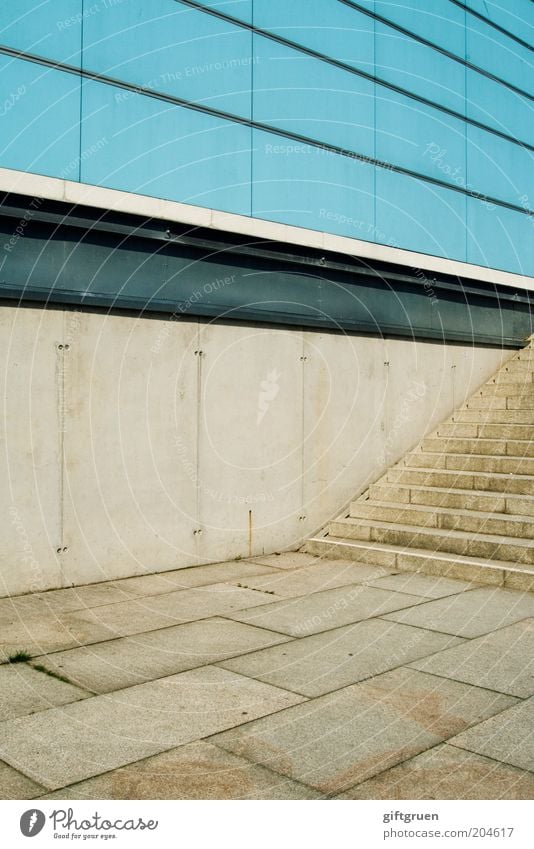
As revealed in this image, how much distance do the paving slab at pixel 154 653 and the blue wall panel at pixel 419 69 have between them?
872 centimetres

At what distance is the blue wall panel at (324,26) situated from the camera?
10.4 metres

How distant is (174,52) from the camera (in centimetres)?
925

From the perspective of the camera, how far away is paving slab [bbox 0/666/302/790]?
4.17 metres

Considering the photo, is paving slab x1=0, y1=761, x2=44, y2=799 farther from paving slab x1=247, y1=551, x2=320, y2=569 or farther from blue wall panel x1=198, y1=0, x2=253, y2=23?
blue wall panel x1=198, y1=0, x2=253, y2=23

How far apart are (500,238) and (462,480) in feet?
18.0

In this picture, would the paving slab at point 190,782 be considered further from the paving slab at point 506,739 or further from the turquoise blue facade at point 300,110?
the turquoise blue facade at point 300,110

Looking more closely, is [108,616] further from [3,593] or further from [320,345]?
[320,345]

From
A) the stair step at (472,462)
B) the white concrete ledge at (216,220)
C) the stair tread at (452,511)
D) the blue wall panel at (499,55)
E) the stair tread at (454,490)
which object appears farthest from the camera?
the blue wall panel at (499,55)

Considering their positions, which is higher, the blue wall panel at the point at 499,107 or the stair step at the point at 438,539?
the blue wall panel at the point at 499,107

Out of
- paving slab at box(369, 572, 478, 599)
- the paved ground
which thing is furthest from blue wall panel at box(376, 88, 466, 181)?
the paved ground

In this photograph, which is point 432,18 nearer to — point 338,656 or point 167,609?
point 167,609

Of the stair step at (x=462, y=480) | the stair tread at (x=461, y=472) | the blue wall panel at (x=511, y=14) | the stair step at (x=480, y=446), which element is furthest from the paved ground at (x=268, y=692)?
the blue wall panel at (x=511, y=14)

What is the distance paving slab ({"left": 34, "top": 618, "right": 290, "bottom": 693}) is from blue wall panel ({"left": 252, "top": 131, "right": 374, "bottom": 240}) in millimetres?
5452

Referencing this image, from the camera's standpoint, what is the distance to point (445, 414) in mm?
12547
